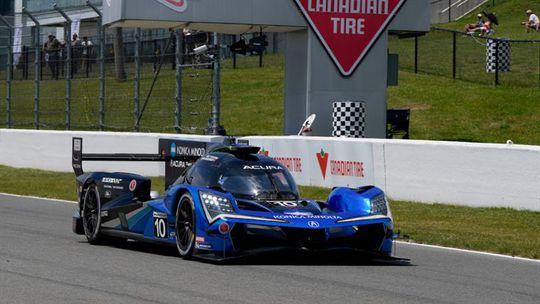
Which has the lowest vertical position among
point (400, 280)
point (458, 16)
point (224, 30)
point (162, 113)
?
point (400, 280)

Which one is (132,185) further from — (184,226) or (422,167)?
(422,167)

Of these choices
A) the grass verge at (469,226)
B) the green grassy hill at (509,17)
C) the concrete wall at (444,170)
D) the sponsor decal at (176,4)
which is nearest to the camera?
the grass verge at (469,226)

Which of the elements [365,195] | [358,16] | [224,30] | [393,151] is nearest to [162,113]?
[224,30]

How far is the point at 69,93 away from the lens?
28.9 meters

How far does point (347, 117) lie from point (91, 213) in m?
11.1

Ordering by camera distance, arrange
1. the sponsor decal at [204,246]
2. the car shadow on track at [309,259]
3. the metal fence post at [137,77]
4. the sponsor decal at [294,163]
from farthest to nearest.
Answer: the metal fence post at [137,77]
the sponsor decal at [294,163]
the car shadow on track at [309,259]
the sponsor decal at [204,246]

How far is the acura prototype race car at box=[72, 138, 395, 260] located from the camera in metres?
10.5

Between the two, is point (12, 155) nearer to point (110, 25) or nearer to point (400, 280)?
point (110, 25)

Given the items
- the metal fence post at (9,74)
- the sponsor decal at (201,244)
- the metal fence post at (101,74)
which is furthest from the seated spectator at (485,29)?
the sponsor decal at (201,244)

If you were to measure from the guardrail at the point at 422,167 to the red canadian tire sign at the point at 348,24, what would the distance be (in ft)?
11.5

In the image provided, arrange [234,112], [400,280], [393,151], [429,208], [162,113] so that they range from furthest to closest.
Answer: [234,112] < [162,113] < [393,151] < [429,208] < [400,280]

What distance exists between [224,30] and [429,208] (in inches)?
327

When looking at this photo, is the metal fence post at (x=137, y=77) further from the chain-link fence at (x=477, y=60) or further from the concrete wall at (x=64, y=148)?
the chain-link fence at (x=477, y=60)

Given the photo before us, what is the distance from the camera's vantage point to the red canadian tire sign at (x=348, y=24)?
23484 millimetres
